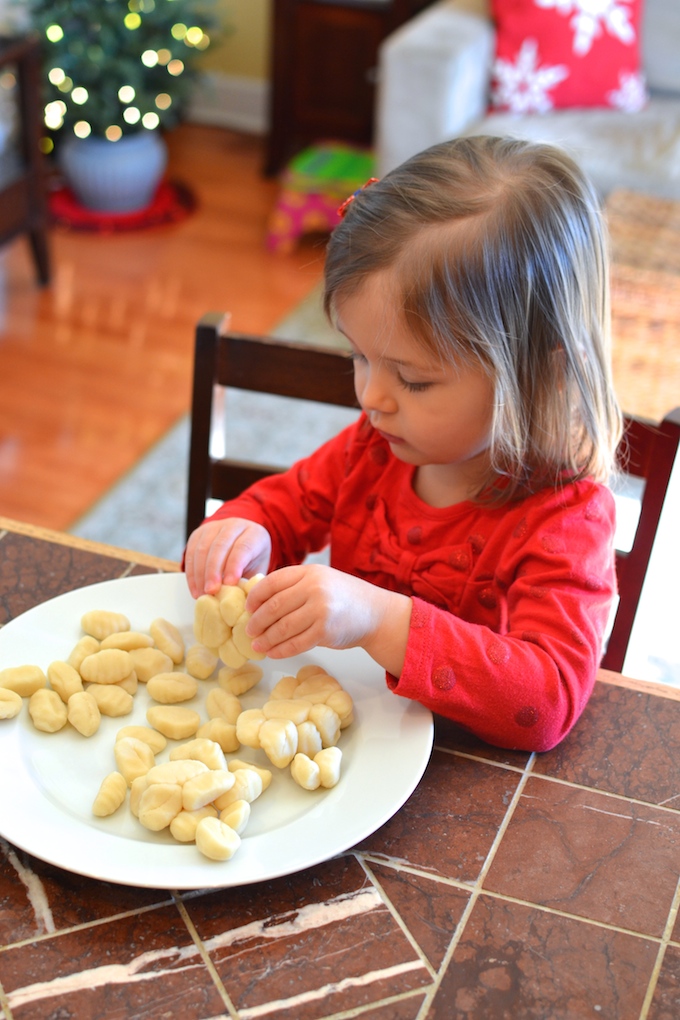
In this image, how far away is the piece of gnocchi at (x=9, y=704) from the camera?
765 mm

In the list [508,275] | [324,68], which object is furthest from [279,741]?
[324,68]

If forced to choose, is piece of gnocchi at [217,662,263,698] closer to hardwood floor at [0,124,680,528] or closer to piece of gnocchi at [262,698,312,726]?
piece of gnocchi at [262,698,312,726]

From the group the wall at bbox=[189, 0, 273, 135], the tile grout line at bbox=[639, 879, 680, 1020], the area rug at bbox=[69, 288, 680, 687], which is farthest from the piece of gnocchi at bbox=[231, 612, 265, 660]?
the wall at bbox=[189, 0, 273, 135]

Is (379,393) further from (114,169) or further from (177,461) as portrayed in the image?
(114,169)

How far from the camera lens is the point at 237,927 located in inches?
25.8

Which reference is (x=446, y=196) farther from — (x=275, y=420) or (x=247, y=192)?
(x=247, y=192)

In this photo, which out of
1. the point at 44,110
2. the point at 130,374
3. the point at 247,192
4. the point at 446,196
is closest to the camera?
the point at 446,196

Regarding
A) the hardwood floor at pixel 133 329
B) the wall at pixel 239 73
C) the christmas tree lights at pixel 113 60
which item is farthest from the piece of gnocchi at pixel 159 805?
the wall at pixel 239 73

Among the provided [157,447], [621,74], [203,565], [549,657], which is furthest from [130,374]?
[549,657]

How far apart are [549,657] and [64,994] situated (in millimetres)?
416

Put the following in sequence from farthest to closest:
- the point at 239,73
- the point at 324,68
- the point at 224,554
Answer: the point at 239,73 → the point at 324,68 → the point at 224,554

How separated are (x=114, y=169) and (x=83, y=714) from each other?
3.08 m

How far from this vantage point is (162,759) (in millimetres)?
764

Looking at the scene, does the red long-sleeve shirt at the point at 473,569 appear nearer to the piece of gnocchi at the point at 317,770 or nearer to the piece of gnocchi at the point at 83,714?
the piece of gnocchi at the point at 317,770
